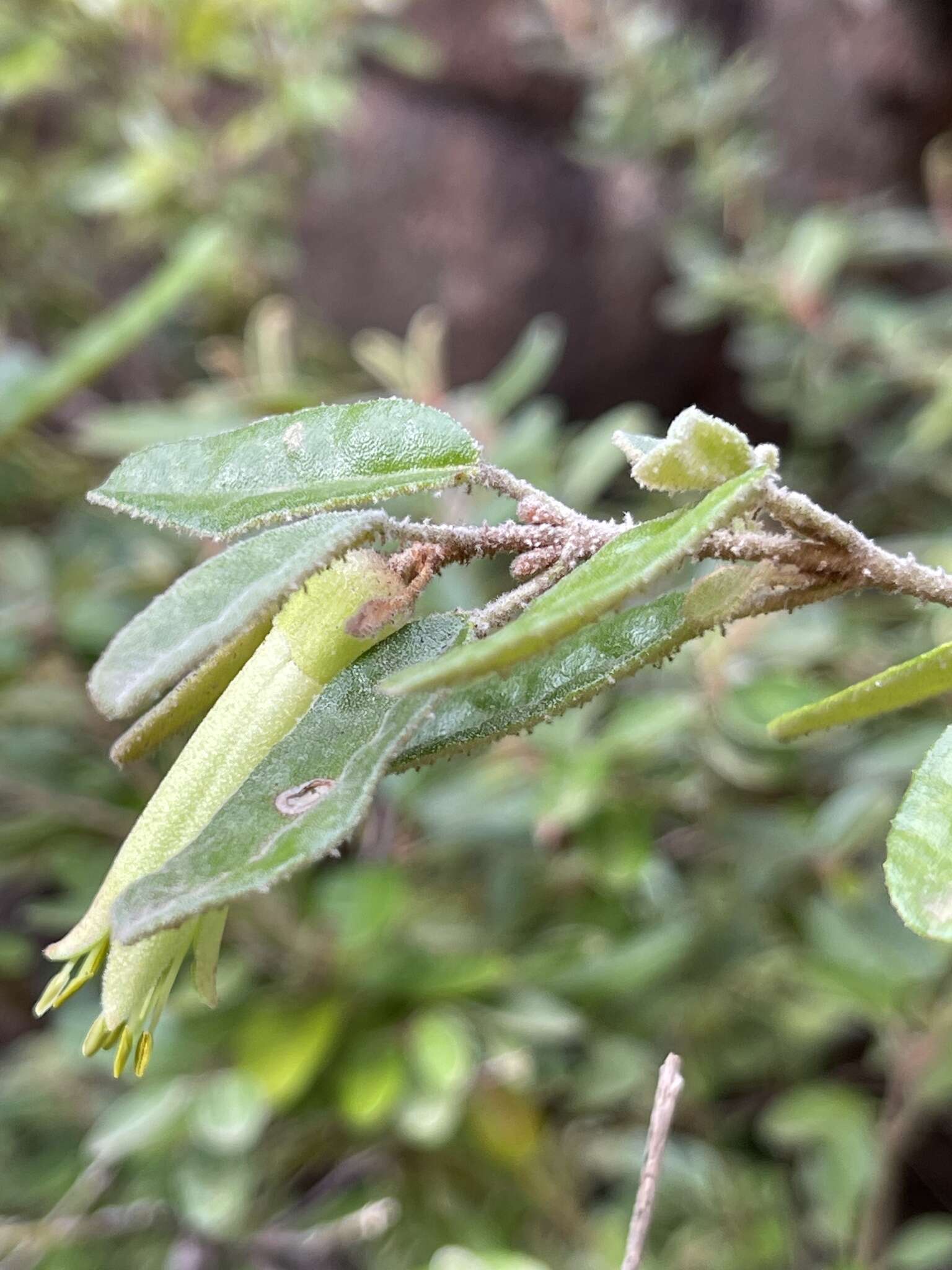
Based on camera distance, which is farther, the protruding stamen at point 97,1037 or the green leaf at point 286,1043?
the green leaf at point 286,1043

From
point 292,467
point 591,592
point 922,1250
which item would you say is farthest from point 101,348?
point 922,1250

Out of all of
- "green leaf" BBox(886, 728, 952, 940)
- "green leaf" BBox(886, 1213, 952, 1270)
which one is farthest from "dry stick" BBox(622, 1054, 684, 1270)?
"green leaf" BBox(886, 1213, 952, 1270)

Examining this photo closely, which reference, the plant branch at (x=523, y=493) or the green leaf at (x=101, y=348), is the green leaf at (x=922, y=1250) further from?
the green leaf at (x=101, y=348)

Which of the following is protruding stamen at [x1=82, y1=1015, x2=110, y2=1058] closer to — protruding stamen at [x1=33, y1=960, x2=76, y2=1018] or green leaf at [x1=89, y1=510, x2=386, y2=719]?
protruding stamen at [x1=33, y1=960, x2=76, y2=1018]

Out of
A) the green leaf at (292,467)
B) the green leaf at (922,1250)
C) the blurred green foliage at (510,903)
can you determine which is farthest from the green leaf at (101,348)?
the green leaf at (922,1250)

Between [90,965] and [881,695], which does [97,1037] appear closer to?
[90,965]

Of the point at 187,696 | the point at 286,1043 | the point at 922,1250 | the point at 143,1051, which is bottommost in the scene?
the point at 922,1250

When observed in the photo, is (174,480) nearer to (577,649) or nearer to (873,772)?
(577,649)
